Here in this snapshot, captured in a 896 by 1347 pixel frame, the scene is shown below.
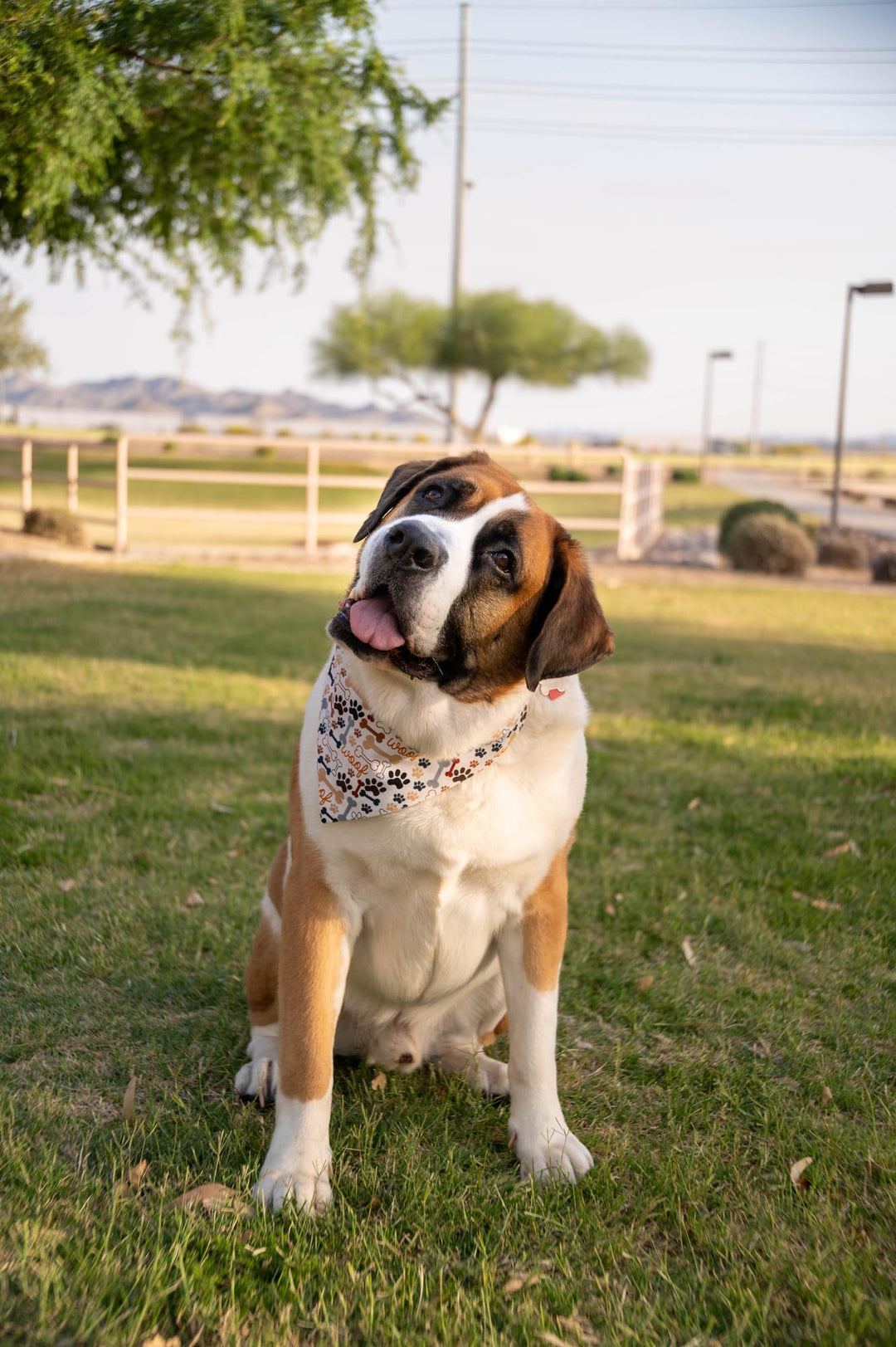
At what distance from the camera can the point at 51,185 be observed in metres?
9.02

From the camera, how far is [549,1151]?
9.55 ft

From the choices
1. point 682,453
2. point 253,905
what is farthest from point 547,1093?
point 682,453

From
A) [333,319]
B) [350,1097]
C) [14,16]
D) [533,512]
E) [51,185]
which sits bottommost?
[350,1097]

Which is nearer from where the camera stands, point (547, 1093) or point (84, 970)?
point (547, 1093)

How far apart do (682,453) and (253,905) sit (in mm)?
96486

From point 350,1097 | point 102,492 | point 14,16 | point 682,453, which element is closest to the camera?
point 350,1097

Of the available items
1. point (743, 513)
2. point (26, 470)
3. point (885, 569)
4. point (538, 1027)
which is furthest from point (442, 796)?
point (743, 513)

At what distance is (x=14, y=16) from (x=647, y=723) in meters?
6.13

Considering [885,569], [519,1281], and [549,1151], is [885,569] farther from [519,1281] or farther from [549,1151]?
[519,1281]

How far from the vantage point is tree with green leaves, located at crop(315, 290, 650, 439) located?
53.4 meters

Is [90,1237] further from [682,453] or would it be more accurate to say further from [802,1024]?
[682,453]

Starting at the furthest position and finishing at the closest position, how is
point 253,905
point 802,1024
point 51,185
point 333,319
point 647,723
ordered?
point 333,319 < point 51,185 < point 647,723 < point 253,905 < point 802,1024

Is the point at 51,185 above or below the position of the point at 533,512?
above

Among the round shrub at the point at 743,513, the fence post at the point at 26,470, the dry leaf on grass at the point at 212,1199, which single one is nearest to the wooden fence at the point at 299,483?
the fence post at the point at 26,470
